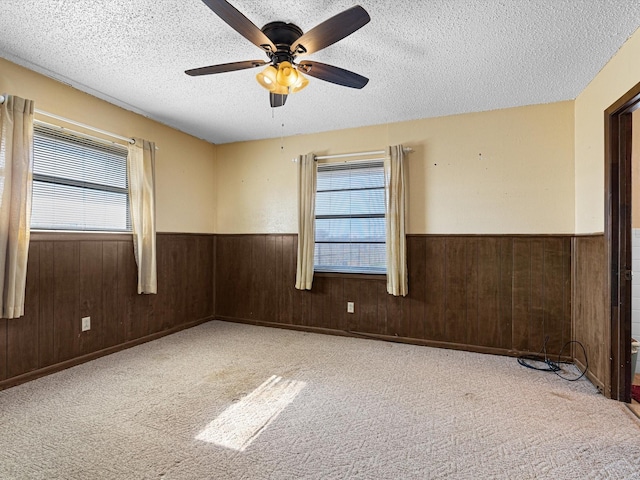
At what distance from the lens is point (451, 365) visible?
9.95 feet

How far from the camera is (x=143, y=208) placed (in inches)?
136

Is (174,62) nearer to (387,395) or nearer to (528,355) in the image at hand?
(387,395)

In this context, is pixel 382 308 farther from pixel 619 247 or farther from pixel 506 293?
pixel 619 247

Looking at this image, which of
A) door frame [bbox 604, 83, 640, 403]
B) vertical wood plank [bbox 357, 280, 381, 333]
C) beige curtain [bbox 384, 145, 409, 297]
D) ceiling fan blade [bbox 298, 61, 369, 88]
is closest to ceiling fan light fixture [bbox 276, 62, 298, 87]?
ceiling fan blade [bbox 298, 61, 369, 88]

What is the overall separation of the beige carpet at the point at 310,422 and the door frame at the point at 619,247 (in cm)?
25

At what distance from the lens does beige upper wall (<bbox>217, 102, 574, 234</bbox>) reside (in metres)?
3.20

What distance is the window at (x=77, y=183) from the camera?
2729 mm

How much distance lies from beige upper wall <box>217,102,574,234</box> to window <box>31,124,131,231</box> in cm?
183

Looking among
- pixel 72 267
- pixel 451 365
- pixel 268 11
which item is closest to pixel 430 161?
pixel 451 365

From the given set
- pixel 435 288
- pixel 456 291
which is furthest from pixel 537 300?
pixel 435 288

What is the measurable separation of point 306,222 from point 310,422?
2.31 metres

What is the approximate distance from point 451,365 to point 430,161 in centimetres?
203

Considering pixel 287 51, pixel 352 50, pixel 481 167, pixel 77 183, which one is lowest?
pixel 77 183

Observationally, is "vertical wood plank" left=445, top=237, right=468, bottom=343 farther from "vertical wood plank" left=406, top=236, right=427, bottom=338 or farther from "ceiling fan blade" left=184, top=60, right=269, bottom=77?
"ceiling fan blade" left=184, top=60, right=269, bottom=77
